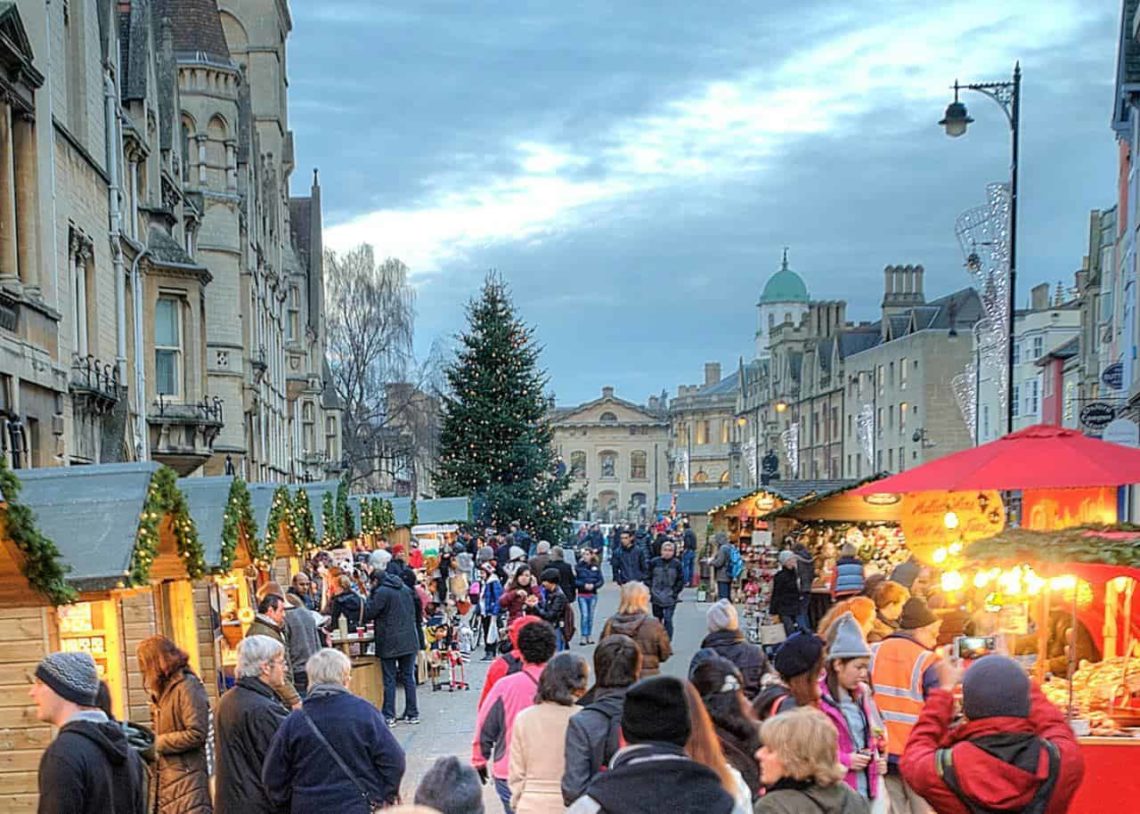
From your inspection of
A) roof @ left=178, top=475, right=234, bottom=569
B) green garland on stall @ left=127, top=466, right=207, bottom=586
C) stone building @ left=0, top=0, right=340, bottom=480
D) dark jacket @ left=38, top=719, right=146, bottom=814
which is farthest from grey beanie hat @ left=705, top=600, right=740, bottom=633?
stone building @ left=0, top=0, right=340, bottom=480

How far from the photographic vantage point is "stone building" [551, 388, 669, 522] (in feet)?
466

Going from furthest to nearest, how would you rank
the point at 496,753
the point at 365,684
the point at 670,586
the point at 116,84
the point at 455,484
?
the point at 455,484 → the point at 116,84 → the point at 670,586 → the point at 365,684 → the point at 496,753

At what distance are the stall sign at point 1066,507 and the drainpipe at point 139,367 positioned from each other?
14636 millimetres

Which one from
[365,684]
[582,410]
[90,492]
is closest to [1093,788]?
[90,492]

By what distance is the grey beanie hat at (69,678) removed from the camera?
5125 mm

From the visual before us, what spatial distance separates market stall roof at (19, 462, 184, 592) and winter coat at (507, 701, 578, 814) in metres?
3.23

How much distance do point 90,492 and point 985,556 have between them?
245 inches

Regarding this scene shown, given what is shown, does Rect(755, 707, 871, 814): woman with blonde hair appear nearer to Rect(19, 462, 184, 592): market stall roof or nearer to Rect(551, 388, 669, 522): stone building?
Rect(19, 462, 184, 592): market stall roof

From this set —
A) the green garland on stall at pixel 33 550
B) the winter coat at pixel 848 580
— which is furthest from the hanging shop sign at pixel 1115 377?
the green garland on stall at pixel 33 550

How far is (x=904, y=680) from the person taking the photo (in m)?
7.89

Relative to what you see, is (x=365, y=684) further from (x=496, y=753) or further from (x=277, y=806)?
(x=277, y=806)

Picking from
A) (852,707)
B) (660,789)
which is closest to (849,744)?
(852,707)

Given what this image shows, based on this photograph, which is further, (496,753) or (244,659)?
(496,753)

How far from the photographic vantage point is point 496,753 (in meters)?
7.46
